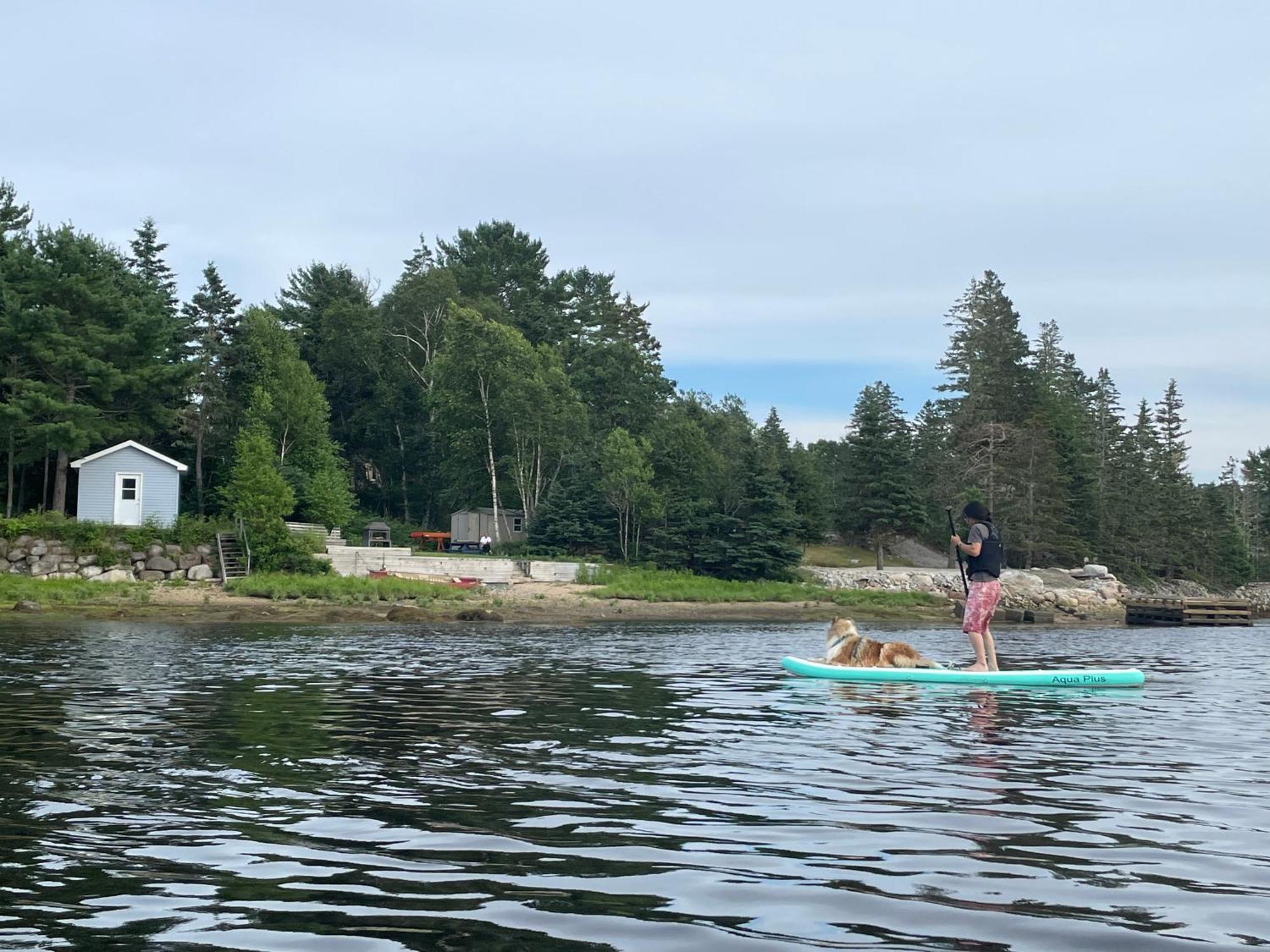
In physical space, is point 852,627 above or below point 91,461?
below

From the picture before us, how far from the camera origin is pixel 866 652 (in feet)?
58.6

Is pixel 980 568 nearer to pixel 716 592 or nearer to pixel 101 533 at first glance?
pixel 716 592

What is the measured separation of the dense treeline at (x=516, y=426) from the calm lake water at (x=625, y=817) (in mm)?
37657

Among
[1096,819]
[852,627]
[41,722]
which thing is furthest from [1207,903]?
[852,627]

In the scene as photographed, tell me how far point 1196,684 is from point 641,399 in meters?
58.9

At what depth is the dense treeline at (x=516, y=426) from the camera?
171 ft

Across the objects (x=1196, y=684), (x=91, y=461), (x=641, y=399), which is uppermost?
(x=641, y=399)

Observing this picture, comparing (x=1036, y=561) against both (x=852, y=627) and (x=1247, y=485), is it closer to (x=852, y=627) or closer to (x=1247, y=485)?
(x=852, y=627)

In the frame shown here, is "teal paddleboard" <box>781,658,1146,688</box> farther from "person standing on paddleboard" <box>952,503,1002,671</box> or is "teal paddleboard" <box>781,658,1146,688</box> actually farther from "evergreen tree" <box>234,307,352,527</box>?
"evergreen tree" <box>234,307,352,527</box>

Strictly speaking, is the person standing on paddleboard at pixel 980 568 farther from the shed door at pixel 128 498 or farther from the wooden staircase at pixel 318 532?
the shed door at pixel 128 498

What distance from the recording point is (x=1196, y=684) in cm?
1820

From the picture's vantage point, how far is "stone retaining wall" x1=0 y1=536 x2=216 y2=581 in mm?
45375

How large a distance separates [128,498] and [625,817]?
4785 cm

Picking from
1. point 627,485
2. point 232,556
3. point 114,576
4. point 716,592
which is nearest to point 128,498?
point 114,576
